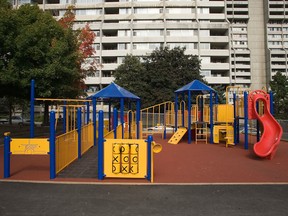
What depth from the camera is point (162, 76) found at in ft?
111

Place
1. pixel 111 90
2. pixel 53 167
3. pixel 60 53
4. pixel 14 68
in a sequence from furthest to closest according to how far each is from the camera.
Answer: pixel 60 53, pixel 14 68, pixel 111 90, pixel 53 167

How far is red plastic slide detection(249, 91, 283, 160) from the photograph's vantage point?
415 inches

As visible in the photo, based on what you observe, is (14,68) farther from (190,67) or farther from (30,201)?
(190,67)

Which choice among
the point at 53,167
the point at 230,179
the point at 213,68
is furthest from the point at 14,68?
the point at 213,68

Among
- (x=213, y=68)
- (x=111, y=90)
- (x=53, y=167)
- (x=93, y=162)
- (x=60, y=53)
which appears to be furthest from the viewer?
(x=213, y=68)

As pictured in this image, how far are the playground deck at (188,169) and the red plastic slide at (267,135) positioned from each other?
338 mm

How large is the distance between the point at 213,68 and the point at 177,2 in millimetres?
15386

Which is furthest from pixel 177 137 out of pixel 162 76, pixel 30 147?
pixel 162 76

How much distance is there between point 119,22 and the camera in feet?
188

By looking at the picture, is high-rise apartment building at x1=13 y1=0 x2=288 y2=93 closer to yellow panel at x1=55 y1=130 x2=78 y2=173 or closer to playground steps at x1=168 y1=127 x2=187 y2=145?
playground steps at x1=168 y1=127 x2=187 y2=145

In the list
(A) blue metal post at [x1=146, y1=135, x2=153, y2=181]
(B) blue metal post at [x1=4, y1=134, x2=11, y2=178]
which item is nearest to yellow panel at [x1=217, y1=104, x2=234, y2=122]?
(A) blue metal post at [x1=146, y1=135, x2=153, y2=181]

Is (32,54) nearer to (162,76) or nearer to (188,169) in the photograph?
(188,169)

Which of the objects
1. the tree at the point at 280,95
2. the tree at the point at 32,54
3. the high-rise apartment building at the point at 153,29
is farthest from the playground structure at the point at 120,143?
the tree at the point at 280,95

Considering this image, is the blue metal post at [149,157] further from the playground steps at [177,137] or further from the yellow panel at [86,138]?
the playground steps at [177,137]
